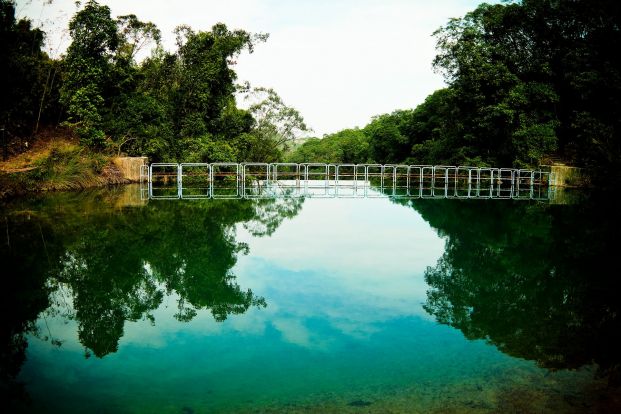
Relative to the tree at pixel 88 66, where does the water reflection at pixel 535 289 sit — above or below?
below

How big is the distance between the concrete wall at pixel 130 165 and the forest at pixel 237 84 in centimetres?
72

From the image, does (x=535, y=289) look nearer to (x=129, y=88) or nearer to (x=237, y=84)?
(x=129, y=88)

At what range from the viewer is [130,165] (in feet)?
69.0

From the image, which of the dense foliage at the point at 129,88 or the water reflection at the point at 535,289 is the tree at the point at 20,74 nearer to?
the dense foliage at the point at 129,88

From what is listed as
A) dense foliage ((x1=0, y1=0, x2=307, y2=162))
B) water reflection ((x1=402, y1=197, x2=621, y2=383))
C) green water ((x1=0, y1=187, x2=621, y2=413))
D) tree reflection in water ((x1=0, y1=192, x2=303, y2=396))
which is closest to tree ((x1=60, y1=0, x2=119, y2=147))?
dense foliage ((x1=0, y1=0, x2=307, y2=162))

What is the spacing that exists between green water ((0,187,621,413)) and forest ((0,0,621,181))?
43.9 feet

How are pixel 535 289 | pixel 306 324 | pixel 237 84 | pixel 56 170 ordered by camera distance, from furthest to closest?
1. pixel 237 84
2. pixel 56 170
3. pixel 535 289
4. pixel 306 324

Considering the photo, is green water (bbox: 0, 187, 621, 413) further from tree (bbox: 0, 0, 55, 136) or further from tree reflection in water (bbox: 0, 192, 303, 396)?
tree (bbox: 0, 0, 55, 136)

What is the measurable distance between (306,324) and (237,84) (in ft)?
83.7

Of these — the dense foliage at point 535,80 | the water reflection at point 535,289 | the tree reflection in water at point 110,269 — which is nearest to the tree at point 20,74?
the tree reflection in water at point 110,269

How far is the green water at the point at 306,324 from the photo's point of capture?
9.87 ft

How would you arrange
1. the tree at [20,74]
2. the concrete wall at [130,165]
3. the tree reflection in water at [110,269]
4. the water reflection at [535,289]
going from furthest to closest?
1. the concrete wall at [130,165]
2. the tree at [20,74]
3. the tree reflection in water at [110,269]
4. the water reflection at [535,289]

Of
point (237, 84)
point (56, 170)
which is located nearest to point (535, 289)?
point (56, 170)

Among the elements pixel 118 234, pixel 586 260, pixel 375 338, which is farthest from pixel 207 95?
pixel 375 338
